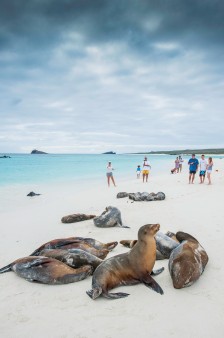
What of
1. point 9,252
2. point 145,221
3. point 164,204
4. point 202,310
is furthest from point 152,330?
point 164,204

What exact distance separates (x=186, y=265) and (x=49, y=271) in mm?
2180

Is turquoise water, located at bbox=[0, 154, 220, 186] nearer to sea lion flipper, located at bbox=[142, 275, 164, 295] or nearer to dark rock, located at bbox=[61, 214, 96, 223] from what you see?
dark rock, located at bbox=[61, 214, 96, 223]

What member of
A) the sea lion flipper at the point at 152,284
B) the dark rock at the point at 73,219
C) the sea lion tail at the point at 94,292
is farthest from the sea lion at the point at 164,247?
the dark rock at the point at 73,219

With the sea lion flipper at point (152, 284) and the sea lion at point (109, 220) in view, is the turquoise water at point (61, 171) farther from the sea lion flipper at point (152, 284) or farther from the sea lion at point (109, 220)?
the sea lion flipper at point (152, 284)

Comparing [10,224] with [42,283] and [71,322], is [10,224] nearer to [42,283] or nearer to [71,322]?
[42,283]

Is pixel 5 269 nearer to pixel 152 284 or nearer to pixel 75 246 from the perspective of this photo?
pixel 75 246

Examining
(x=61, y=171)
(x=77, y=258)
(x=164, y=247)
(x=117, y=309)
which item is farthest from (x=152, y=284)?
(x=61, y=171)

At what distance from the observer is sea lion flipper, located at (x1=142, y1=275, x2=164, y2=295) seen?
4204mm

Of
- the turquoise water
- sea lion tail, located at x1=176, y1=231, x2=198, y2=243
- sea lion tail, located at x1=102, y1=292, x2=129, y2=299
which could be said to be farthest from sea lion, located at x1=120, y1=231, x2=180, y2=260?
the turquoise water

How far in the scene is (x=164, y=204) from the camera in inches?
447

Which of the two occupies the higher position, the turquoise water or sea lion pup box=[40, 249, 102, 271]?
sea lion pup box=[40, 249, 102, 271]

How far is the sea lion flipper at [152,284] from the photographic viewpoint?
420cm

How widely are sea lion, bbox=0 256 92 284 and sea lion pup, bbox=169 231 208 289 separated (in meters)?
1.40

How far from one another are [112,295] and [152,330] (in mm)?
899
